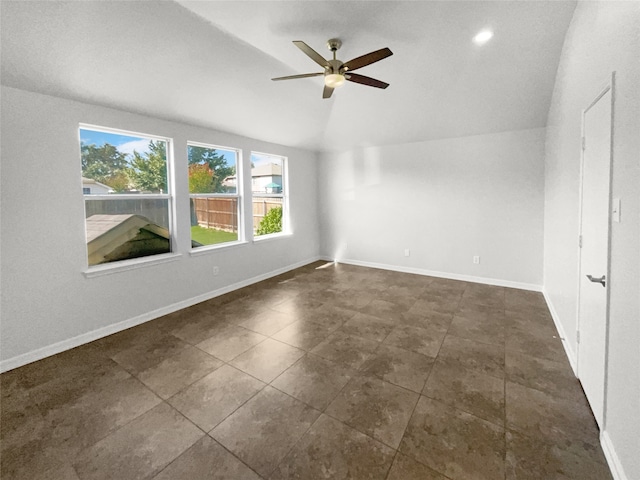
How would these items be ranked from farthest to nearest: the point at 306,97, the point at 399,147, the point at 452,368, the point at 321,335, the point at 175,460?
the point at 399,147 → the point at 306,97 → the point at 321,335 → the point at 452,368 → the point at 175,460

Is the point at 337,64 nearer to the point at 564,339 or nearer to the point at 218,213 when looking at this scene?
the point at 218,213

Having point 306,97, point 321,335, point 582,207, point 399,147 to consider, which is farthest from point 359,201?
point 582,207

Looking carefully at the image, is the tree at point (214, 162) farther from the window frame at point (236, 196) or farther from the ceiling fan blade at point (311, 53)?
the ceiling fan blade at point (311, 53)

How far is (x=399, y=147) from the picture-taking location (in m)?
5.38

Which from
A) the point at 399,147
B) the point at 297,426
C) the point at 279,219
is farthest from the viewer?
the point at 279,219

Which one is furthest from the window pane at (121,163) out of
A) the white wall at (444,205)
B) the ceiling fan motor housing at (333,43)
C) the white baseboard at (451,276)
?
the white baseboard at (451,276)

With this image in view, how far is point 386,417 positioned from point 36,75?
389 centimetres

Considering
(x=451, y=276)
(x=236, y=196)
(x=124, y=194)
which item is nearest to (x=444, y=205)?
(x=451, y=276)

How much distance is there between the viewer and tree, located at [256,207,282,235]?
17.7 ft

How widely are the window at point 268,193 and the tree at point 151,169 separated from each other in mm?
1499

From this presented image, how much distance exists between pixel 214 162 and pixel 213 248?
1.31 metres

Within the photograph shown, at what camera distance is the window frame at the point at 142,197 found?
3027 millimetres

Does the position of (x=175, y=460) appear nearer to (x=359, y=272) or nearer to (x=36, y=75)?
(x=36, y=75)

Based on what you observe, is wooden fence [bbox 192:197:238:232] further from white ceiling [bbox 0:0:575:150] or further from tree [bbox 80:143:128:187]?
white ceiling [bbox 0:0:575:150]
